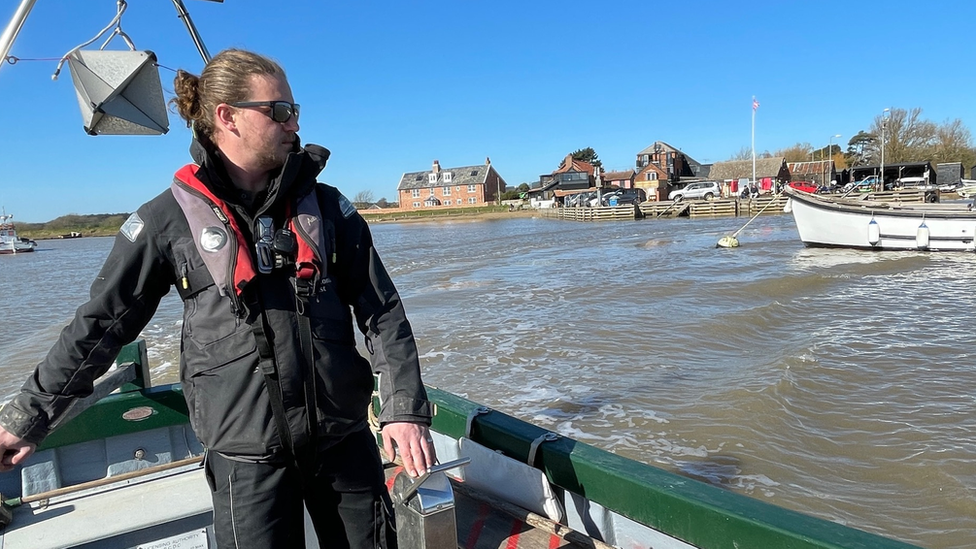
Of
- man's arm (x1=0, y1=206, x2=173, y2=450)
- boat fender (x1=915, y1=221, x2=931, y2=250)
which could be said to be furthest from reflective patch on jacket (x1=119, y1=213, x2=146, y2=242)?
boat fender (x1=915, y1=221, x2=931, y2=250)

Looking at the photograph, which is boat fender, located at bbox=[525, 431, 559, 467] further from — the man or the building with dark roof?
the building with dark roof

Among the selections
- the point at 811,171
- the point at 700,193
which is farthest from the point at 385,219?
the point at 811,171

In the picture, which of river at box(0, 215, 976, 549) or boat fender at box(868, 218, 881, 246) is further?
boat fender at box(868, 218, 881, 246)

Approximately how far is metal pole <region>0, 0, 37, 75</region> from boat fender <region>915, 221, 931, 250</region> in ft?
65.0

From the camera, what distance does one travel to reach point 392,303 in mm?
1825

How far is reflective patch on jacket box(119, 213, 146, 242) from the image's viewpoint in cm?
164

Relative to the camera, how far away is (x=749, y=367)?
272 inches

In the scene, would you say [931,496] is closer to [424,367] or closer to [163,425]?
[163,425]

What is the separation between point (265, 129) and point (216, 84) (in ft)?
0.57

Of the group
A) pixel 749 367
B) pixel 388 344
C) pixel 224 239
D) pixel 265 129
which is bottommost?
pixel 749 367

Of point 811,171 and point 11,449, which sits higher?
point 811,171

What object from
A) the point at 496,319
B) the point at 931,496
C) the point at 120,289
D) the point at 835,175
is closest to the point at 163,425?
the point at 120,289

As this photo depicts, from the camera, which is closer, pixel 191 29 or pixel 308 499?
pixel 308 499

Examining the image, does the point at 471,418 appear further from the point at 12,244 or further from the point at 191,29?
→ the point at 12,244
